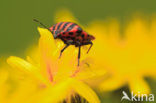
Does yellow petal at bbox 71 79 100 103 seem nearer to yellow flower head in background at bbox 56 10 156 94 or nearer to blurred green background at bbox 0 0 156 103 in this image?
yellow flower head in background at bbox 56 10 156 94

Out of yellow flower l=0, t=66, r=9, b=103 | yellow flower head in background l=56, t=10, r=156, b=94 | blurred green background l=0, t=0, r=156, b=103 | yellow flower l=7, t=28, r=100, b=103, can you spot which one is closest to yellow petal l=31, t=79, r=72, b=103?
yellow flower l=7, t=28, r=100, b=103

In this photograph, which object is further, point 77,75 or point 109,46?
point 109,46

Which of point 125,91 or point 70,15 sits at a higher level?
point 70,15

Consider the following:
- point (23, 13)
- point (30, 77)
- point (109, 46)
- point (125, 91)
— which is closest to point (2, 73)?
point (30, 77)

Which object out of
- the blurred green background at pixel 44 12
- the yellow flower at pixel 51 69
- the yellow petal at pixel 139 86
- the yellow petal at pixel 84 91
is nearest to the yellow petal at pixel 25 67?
the yellow flower at pixel 51 69

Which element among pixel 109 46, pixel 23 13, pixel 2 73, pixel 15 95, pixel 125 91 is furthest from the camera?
pixel 23 13

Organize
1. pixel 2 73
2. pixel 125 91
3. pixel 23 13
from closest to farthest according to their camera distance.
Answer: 1. pixel 2 73
2. pixel 125 91
3. pixel 23 13

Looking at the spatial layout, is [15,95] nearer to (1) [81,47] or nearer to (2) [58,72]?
(2) [58,72]
